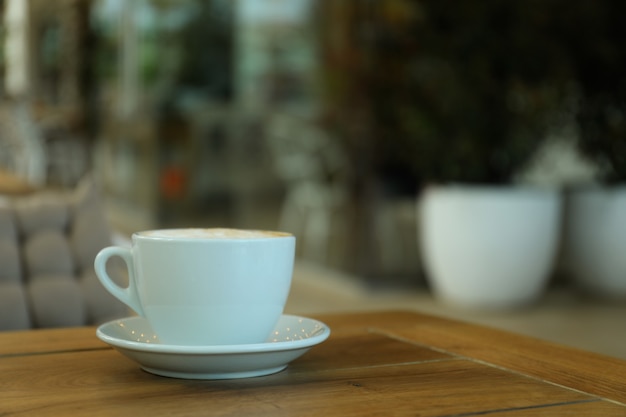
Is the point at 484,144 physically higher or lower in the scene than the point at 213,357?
higher

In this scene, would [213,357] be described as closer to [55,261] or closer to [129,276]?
[129,276]

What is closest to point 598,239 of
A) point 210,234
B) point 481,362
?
point 481,362

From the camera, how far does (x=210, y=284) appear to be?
2.25 feet

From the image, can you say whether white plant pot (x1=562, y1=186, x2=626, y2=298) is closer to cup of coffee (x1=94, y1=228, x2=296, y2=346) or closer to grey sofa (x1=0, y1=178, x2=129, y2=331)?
grey sofa (x1=0, y1=178, x2=129, y2=331)

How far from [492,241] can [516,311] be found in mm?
359

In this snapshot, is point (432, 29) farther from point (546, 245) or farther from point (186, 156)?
point (186, 156)

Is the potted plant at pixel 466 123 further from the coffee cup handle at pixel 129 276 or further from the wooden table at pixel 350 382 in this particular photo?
the coffee cup handle at pixel 129 276

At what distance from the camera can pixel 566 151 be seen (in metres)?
4.73

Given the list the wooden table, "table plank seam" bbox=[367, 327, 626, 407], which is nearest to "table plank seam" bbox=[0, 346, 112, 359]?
the wooden table

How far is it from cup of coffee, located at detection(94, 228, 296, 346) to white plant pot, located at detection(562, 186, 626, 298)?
395 centimetres

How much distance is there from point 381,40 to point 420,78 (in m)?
0.32

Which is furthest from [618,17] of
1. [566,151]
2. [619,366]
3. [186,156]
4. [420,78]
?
[619,366]

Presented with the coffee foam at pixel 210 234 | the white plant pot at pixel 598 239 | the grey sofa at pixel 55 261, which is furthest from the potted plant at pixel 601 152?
the coffee foam at pixel 210 234

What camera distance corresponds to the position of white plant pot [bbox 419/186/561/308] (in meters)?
4.02
